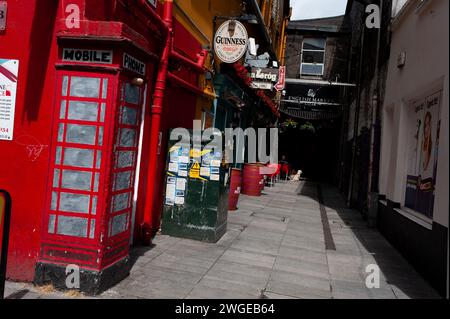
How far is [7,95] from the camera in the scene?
5.02 metres

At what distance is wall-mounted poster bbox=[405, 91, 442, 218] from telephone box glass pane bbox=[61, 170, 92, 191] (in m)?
5.42

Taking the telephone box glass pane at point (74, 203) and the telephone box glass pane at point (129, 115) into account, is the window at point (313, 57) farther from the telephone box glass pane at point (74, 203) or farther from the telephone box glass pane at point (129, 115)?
the telephone box glass pane at point (74, 203)

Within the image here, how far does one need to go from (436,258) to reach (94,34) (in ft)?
17.6

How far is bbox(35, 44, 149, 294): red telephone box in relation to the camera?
15.4 ft

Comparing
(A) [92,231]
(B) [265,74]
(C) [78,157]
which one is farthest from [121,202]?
(B) [265,74]

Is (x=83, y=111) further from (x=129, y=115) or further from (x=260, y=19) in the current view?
(x=260, y=19)

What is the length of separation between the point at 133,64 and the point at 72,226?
6.65 feet

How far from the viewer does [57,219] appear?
479cm

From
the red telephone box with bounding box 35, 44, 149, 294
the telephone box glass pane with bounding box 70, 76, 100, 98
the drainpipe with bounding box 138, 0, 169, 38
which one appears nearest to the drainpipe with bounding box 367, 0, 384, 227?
the drainpipe with bounding box 138, 0, 169, 38

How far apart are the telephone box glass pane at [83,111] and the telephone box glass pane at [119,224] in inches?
47.9

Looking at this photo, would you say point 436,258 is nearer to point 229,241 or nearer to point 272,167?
point 229,241

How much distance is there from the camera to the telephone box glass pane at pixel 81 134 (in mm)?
4727

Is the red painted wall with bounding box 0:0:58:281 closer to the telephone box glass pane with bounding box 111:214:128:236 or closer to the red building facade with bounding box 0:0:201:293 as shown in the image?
the red building facade with bounding box 0:0:201:293
